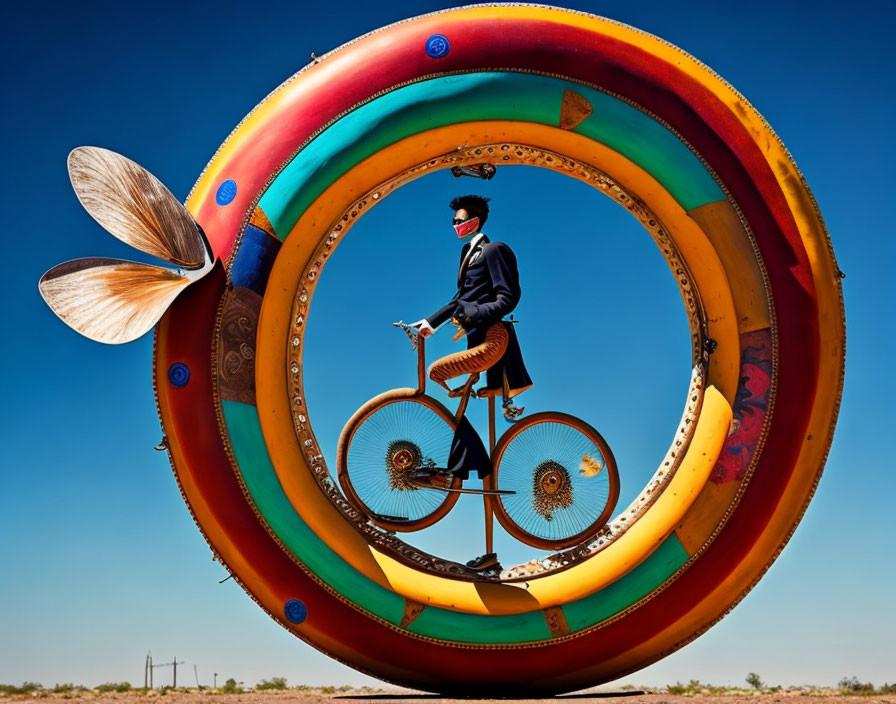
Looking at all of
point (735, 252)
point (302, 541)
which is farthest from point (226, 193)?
point (735, 252)

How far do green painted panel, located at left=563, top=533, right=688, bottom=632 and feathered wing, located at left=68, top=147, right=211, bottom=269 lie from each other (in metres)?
3.85

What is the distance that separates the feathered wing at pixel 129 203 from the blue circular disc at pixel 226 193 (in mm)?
407

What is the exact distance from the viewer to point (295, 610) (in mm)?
8445

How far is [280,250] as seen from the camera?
874 cm

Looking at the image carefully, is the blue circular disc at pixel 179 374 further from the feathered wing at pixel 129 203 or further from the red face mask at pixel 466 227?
the red face mask at pixel 466 227

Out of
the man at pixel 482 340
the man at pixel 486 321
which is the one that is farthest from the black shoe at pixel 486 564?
the man at pixel 486 321

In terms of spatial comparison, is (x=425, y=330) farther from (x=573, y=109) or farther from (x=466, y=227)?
(x=573, y=109)

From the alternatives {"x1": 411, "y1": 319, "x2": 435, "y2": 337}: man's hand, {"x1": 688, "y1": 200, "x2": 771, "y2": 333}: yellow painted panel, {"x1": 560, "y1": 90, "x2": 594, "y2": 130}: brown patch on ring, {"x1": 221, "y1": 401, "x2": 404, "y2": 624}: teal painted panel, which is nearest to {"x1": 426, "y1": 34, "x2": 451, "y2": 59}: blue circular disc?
{"x1": 560, "y1": 90, "x2": 594, "y2": 130}: brown patch on ring

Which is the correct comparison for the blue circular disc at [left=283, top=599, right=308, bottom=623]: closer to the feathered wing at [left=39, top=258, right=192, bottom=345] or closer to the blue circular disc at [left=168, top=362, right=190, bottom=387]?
the blue circular disc at [left=168, top=362, right=190, bottom=387]

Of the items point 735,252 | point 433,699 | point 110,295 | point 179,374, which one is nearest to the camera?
point 433,699

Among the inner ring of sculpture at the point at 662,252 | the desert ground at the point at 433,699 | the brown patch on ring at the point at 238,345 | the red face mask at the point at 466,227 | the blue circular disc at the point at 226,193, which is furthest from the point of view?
the red face mask at the point at 466,227

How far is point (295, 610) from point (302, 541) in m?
0.51

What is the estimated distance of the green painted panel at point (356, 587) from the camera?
844 centimetres

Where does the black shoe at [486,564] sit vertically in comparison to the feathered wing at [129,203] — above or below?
below
